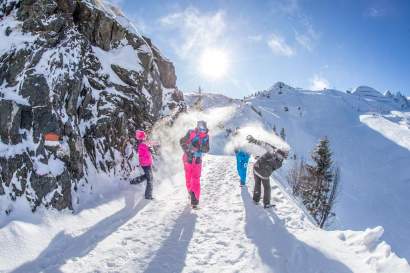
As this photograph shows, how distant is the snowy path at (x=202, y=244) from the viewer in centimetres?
668

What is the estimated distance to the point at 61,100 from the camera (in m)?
11.0

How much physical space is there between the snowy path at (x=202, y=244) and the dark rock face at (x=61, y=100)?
6.53 ft

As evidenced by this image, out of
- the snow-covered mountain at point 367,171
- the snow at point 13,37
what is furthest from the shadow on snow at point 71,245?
the snow-covered mountain at point 367,171

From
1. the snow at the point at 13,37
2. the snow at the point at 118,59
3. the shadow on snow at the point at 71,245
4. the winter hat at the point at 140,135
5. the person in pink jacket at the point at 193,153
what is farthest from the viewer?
the snow at the point at 118,59

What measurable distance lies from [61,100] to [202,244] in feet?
22.8

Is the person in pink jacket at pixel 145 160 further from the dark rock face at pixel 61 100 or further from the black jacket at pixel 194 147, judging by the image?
the dark rock face at pixel 61 100

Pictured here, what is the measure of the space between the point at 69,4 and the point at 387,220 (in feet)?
322

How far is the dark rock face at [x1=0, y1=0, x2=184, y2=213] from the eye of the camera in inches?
355

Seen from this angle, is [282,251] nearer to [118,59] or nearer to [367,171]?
[118,59]

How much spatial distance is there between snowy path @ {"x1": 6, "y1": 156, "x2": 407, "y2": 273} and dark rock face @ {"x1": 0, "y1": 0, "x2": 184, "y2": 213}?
1990mm

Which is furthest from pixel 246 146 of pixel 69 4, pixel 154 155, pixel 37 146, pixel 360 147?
pixel 360 147

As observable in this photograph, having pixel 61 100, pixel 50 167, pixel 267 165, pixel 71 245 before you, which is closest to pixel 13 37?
pixel 61 100

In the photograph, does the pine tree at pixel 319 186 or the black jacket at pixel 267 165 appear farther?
the pine tree at pixel 319 186

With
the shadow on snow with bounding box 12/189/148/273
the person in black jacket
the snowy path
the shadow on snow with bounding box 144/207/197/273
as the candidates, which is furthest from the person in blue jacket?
the shadow on snow with bounding box 12/189/148/273
